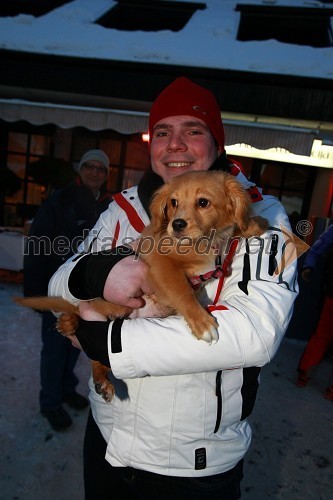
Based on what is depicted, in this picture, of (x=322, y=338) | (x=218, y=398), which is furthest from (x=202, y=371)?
(x=322, y=338)

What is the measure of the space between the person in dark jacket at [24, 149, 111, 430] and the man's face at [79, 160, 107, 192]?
39 centimetres

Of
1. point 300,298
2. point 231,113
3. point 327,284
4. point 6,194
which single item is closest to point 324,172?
point 231,113

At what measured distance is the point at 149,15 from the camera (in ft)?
29.9

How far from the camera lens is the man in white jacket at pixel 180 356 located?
1028 mm

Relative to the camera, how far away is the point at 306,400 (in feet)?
11.8

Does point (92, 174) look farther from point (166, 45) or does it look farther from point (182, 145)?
point (166, 45)

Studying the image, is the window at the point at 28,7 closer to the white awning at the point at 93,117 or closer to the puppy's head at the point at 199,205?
the white awning at the point at 93,117

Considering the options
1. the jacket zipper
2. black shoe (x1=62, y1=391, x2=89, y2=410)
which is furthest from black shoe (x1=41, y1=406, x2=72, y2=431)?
the jacket zipper

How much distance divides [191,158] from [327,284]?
2.94m

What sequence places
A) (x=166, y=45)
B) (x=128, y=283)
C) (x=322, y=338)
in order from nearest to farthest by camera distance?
(x=128, y=283)
(x=322, y=338)
(x=166, y=45)

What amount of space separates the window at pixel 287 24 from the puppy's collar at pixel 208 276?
27.2 feet

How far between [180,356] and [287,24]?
10525 millimetres

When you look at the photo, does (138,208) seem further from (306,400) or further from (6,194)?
(6,194)

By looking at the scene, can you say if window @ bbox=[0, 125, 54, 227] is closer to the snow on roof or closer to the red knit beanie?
the snow on roof
